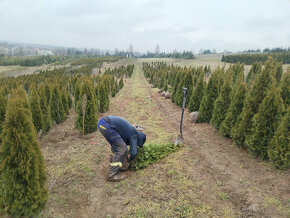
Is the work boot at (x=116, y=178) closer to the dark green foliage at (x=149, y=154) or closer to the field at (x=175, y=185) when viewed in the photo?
the field at (x=175, y=185)

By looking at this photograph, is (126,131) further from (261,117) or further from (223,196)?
(261,117)

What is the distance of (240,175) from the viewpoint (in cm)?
561

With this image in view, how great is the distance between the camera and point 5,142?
3504 mm

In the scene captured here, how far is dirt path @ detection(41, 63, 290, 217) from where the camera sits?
4.35m

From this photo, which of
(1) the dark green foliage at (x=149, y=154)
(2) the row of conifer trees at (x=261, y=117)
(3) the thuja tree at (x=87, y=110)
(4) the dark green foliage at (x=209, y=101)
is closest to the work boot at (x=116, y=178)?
(1) the dark green foliage at (x=149, y=154)

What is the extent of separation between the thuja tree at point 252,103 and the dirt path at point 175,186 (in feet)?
2.31

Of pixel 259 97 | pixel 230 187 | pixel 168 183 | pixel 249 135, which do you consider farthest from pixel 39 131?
pixel 259 97

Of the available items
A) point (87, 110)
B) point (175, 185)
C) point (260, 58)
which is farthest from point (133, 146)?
point (260, 58)

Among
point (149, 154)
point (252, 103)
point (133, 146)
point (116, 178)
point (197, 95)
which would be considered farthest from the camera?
point (197, 95)

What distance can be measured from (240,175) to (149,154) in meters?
2.91

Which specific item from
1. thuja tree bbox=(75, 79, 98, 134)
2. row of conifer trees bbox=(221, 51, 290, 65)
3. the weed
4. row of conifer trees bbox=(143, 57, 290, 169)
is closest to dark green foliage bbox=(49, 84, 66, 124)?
thuja tree bbox=(75, 79, 98, 134)

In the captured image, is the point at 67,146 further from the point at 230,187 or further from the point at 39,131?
the point at 230,187

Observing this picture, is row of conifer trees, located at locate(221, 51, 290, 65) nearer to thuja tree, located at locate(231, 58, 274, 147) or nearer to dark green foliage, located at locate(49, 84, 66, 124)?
thuja tree, located at locate(231, 58, 274, 147)

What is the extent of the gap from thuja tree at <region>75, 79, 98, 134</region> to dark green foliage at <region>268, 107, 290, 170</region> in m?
7.60
